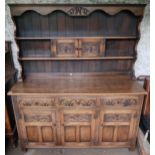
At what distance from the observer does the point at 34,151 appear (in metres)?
1.97

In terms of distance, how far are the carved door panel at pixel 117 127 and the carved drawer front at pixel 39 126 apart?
0.61 m

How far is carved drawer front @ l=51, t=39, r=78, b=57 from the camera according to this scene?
1.91 m

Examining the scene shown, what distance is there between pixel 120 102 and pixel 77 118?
0.55 metres

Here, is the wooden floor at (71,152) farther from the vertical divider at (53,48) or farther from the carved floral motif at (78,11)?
the carved floral motif at (78,11)

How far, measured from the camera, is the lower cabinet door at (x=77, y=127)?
68.7 inches

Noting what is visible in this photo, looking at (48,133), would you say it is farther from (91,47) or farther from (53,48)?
(91,47)

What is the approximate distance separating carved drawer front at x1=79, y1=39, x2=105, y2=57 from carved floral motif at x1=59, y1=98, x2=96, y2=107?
0.63 metres

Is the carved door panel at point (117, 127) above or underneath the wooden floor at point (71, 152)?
above

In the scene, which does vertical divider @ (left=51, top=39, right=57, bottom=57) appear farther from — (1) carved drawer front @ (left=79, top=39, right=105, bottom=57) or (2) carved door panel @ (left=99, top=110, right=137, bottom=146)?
(2) carved door panel @ (left=99, top=110, right=137, bottom=146)

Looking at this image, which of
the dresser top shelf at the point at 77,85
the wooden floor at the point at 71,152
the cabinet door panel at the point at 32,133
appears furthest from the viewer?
the wooden floor at the point at 71,152

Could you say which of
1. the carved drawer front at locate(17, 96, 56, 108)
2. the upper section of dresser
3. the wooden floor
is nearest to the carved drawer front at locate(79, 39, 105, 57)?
the upper section of dresser

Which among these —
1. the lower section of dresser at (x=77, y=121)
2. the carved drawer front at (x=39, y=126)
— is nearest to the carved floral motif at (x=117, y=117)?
the lower section of dresser at (x=77, y=121)

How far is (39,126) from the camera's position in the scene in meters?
1.80
